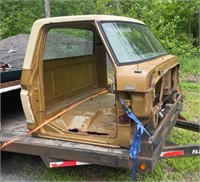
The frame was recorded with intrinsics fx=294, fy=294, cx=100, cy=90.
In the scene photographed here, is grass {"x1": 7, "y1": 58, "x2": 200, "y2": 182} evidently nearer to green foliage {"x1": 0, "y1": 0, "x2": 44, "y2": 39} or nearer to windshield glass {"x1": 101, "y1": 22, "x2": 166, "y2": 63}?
windshield glass {"x1": 101, "y1": 22, "x2": 166, "y2": 63}

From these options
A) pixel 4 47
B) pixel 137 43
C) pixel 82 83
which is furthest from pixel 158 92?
pixel 4 47

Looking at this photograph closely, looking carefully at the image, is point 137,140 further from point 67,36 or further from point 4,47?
point 4,47

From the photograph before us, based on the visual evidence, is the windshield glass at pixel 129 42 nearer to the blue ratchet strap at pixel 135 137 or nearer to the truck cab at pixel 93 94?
the truck cab at pixel 93 94

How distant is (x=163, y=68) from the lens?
3580 millimetres

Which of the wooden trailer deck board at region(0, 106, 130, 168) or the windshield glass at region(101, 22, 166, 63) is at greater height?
the windshield glass at region(101, 22, 166, 63)

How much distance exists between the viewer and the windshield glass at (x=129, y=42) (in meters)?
3.32

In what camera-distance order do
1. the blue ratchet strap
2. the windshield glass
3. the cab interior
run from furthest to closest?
the cab interior → the windshield glass → the blue ratchet strap

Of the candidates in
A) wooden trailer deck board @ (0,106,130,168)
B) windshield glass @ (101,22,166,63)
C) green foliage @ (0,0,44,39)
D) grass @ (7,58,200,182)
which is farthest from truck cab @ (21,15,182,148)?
green foliage @ (0,0,44,39)

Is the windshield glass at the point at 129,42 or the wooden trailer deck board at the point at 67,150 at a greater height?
the windshield glass at the point at 129,42

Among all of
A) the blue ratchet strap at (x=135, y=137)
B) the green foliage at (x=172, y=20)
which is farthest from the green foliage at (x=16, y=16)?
the blue ratchet strap at (x=135, y=137)

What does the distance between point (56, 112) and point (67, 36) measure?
1.80 m

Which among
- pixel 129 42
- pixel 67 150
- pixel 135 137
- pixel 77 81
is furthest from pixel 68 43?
pixel 135 137

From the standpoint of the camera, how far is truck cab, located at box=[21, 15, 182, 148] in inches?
120

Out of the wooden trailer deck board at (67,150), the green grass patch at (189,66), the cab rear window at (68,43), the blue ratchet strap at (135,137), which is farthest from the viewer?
the green grass patch at (189,66)
